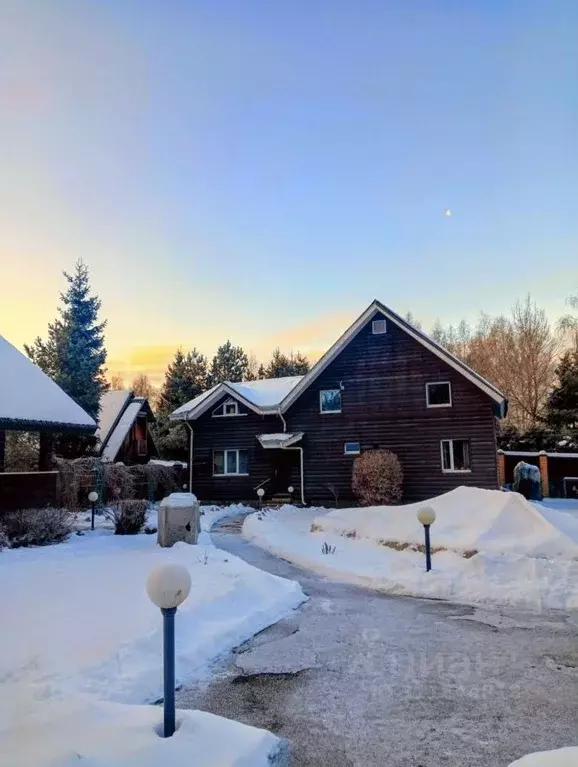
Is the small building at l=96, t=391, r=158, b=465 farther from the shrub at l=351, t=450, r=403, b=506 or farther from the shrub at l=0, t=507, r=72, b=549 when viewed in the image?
the shrub at l=0, t=507, r=72, b=549

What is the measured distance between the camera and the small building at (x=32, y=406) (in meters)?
13.2

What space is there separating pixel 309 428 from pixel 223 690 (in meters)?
17.9

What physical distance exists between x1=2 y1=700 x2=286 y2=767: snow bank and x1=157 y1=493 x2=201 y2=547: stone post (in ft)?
25.2

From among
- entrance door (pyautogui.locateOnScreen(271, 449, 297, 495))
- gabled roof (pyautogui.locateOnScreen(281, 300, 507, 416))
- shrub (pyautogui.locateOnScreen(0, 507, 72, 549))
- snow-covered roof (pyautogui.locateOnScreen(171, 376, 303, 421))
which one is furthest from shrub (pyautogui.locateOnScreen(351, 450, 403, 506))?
shrub (pyautogui.locateOnScreen(0, 507, 72, 549))

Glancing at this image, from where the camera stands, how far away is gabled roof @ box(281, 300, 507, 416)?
1978 centimetres

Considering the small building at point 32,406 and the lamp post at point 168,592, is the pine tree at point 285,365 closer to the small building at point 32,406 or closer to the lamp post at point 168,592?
the small building at point 32,406

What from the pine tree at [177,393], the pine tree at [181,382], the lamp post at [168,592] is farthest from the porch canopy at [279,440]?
the lamp post at [168,592]

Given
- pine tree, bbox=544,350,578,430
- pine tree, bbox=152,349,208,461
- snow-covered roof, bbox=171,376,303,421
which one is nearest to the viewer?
snow-covered roof, bbox=171,376,303,421

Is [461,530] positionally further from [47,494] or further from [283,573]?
[47,494]

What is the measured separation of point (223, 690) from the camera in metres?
4.28

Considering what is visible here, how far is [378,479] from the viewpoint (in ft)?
63.2

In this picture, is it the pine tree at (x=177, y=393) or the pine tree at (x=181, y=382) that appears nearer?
the pine tree at (x=177, y=393)

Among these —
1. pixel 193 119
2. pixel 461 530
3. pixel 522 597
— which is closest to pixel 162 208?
pixel 193 119

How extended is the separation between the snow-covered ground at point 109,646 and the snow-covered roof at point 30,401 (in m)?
4.00
